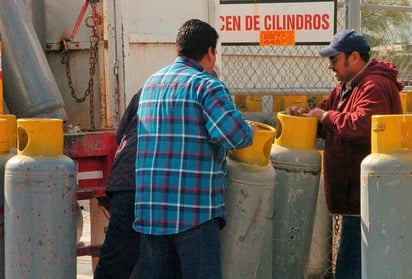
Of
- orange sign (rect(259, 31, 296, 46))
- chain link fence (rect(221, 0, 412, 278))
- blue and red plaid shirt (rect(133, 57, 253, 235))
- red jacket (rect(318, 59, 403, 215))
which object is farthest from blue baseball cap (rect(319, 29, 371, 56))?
orange sign (rect(259, 31, 296, 46))

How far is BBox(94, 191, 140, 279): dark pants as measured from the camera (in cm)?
425

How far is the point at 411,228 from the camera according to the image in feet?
12.6

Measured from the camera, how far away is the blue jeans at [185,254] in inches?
145

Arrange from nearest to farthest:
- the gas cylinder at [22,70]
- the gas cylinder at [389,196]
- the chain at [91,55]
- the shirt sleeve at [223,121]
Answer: the shirt sleeve at [223,121], the gas cylinder at [389,196], the gas cylinder at [22,70], the chain at [91,55]

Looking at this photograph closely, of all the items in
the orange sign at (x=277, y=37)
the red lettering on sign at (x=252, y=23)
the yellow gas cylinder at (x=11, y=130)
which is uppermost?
the red lettering on sign at (x=252, y=23)

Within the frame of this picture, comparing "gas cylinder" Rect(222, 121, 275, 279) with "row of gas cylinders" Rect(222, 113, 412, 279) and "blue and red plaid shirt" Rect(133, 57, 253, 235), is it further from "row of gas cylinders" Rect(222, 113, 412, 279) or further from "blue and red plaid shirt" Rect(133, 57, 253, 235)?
"blue and red plaid shirt" Rect(133, 57, 253, 235)

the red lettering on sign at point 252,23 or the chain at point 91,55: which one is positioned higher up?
the red lettering on sign at point 252,23

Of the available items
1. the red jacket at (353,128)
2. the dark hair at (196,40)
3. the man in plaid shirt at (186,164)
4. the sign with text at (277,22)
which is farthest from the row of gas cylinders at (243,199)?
the sign with text at (277,22)

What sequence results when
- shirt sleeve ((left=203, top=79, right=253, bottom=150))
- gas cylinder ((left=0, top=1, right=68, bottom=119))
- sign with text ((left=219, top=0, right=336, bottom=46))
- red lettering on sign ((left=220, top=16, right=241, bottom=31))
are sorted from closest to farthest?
shirt sleeve ((left=203, top=79, right=253, bottom=150)) → gas cylinder ((left=0, top=1, right=68, bottom=119)) → sign with text ((left=219, top=0, right=336, bottom=46)) → red lettering on sign ((left=220, top=16, right=241, bottom=31))

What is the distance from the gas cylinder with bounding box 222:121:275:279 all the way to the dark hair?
0.53m

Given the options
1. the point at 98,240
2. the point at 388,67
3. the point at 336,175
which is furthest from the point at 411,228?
the point at 98,240

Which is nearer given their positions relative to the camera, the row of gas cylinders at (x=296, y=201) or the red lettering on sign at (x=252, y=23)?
the row of gas cylinders at (x=296, y=201)

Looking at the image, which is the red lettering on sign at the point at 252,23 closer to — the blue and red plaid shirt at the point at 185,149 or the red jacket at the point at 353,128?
the red jacket at the point at 353,128

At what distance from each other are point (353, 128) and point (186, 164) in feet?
3.34
